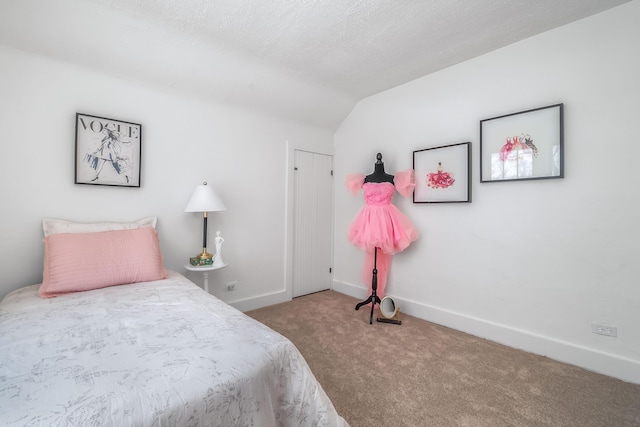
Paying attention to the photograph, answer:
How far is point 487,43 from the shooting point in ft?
7.18

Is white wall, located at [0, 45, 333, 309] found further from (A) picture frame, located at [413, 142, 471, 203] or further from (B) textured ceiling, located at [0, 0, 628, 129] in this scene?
(A) picture frame, located at [413, 142, 471, 203]

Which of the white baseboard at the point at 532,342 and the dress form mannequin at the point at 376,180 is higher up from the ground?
the dress form mannequin at the point at 376,180

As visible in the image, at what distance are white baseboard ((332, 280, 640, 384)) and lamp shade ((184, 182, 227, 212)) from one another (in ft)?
6.98

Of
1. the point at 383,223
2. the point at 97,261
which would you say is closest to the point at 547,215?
the point at 383,223

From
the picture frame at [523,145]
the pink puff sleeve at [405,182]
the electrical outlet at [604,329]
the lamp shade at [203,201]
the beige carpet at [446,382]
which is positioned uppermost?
the picture frame at [523,145]

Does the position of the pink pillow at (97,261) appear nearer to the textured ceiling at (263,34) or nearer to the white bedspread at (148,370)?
the white bedspread at (148,370)

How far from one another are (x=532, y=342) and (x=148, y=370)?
8.47 feet

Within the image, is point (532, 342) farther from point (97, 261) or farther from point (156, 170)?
point (156, 170)

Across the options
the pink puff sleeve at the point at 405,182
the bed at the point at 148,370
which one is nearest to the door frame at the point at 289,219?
the pink puff sleeve at the point at 405,182

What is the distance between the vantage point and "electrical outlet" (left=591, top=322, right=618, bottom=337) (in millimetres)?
1793

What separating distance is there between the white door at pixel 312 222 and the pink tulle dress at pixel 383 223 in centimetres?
69

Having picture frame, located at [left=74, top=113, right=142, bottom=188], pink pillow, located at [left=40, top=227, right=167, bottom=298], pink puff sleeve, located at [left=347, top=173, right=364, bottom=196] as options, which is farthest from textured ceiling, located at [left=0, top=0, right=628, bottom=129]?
pink pillow, located at [left=40, top=227, right=167, bottom=298]

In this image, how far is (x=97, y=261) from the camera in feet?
5.66

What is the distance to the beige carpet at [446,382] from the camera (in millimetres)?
1440
